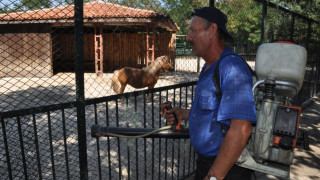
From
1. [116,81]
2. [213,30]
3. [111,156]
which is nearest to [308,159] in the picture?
[111,156]

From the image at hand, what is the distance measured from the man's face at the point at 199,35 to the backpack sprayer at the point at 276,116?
1.12 ft

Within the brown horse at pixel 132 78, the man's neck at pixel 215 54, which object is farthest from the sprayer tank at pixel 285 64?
the brown horse at pixel 132 78

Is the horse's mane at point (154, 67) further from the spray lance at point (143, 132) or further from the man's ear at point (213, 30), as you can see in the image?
the man's ear at point (213, 30)

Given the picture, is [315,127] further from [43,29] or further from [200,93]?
[43,29]

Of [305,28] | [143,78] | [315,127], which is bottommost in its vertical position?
[315,127]

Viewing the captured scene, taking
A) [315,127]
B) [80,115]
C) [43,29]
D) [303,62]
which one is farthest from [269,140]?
[43,29]

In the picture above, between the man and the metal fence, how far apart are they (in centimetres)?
86

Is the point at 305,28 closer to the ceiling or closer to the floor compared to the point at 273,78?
closer to the ceiling

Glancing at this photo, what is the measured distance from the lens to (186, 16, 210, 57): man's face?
1432mm

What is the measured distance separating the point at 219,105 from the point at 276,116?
11.8 inches

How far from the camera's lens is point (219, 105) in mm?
1331

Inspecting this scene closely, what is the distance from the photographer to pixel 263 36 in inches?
168

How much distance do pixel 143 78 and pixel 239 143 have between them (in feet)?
21.7

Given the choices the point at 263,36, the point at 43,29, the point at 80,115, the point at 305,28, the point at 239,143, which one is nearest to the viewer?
the point at 239,143
